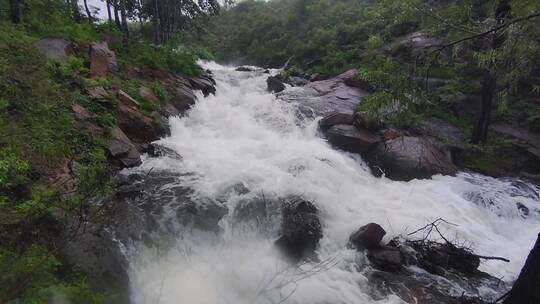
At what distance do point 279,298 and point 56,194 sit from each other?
383 centimetres

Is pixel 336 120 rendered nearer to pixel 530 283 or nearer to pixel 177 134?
pixel 177 134

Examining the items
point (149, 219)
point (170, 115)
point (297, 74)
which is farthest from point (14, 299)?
point (297, 74)

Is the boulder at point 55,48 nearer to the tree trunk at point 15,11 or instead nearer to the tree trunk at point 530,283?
the tree trunk at point 15,11

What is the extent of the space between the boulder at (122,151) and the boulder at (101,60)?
3.11 meters

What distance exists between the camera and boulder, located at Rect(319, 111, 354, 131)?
13469mm

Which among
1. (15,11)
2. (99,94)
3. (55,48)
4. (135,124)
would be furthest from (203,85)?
(15,11)

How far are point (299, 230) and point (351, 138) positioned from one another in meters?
5.60

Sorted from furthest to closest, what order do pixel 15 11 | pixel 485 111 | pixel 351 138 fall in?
1. pixel 485 111
2. pixel 351 138
3. pixel 15 11

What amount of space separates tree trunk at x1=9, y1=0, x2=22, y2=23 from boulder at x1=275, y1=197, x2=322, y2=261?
10009mm

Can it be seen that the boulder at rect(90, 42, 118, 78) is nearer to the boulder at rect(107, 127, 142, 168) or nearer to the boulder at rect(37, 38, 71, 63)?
the boulder at rect(37, 38, 71, 63)

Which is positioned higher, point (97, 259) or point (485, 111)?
point (485, 111)

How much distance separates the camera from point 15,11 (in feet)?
38.5

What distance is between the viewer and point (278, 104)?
1571 centimetres

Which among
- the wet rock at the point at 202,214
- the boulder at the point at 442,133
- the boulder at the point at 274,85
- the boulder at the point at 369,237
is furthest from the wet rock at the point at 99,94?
the boulder at the point at 442,133
